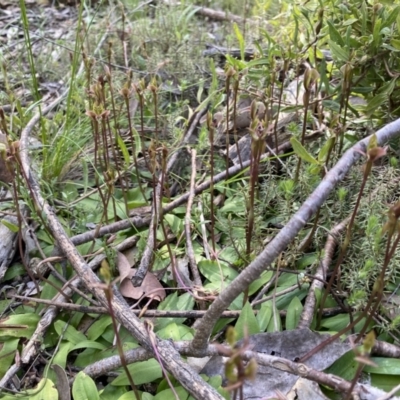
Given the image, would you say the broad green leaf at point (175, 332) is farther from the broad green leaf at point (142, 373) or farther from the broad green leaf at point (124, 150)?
the broad green leaf at point (124, 150)

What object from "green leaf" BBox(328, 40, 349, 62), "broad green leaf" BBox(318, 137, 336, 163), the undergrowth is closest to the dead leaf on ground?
the undergrowth

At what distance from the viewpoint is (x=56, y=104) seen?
2295mm

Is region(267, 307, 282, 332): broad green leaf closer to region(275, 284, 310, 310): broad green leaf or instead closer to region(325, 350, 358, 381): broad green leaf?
region(275, 284, 310, 310): broad green leaf

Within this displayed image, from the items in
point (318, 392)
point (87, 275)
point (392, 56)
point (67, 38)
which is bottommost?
point (318, 392)

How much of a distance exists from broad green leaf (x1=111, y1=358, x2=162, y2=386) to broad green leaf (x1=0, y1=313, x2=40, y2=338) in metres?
0.33

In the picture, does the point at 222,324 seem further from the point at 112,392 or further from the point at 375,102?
the point at 375,102

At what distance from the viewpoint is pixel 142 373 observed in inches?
48.2

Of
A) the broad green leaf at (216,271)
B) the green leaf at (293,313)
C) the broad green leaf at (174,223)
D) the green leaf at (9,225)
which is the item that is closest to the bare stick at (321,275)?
the green leaf at (293,313)

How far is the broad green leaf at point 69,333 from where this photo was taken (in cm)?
138

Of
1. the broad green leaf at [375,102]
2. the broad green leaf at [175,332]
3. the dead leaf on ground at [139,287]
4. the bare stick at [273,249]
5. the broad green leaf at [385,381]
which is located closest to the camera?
the bare stick at [273,249]

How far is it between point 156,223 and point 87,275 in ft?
0.92

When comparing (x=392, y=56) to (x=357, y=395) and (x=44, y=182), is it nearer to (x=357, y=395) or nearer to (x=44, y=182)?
(x=357, y=395)

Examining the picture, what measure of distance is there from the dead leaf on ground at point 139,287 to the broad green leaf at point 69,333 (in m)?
0.17

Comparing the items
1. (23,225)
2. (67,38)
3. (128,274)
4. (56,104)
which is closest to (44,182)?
(23,225)
